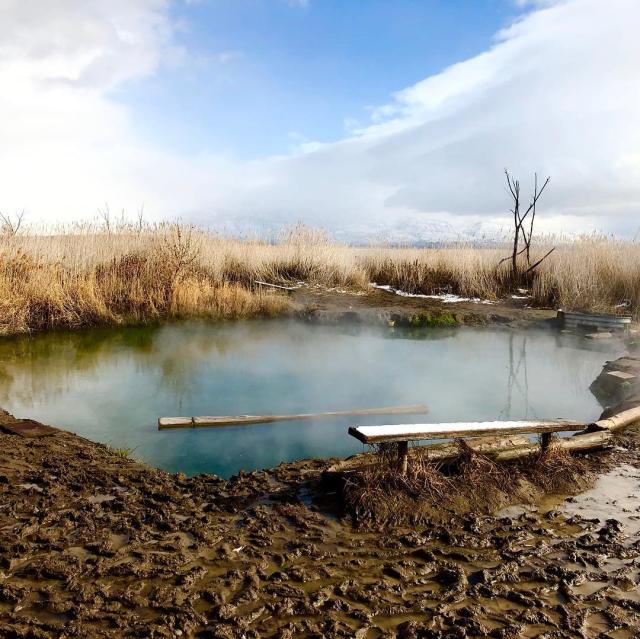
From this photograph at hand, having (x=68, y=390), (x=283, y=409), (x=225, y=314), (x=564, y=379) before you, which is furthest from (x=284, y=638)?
(x=225, y=314)

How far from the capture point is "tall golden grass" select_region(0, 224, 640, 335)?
1008 cm

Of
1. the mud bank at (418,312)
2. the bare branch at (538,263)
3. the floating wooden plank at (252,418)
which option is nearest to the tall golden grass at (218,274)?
the bare branch at (538,263)

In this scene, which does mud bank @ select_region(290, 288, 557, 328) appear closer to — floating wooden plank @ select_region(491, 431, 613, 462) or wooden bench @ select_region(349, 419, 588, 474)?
floating wooden plank @ select_region(491, 431, 613, 462)

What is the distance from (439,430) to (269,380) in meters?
3.80

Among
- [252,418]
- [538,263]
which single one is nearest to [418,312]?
[538,263]

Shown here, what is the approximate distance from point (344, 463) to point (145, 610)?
1.68 m

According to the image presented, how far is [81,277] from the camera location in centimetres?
1057

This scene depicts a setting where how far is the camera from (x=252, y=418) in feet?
18.5

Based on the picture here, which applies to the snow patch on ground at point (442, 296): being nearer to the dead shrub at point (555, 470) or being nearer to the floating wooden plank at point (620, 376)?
the floating wooden plank at point (620, 376)

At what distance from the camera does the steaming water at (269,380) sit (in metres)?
5.37

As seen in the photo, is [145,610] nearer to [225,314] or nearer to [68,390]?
[68,390]

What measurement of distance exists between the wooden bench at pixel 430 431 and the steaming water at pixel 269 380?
4.43ft

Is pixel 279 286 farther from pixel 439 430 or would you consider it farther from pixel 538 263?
pixel 439 430

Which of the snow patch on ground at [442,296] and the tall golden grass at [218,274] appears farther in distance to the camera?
the snow patch on ground at [442,296]
